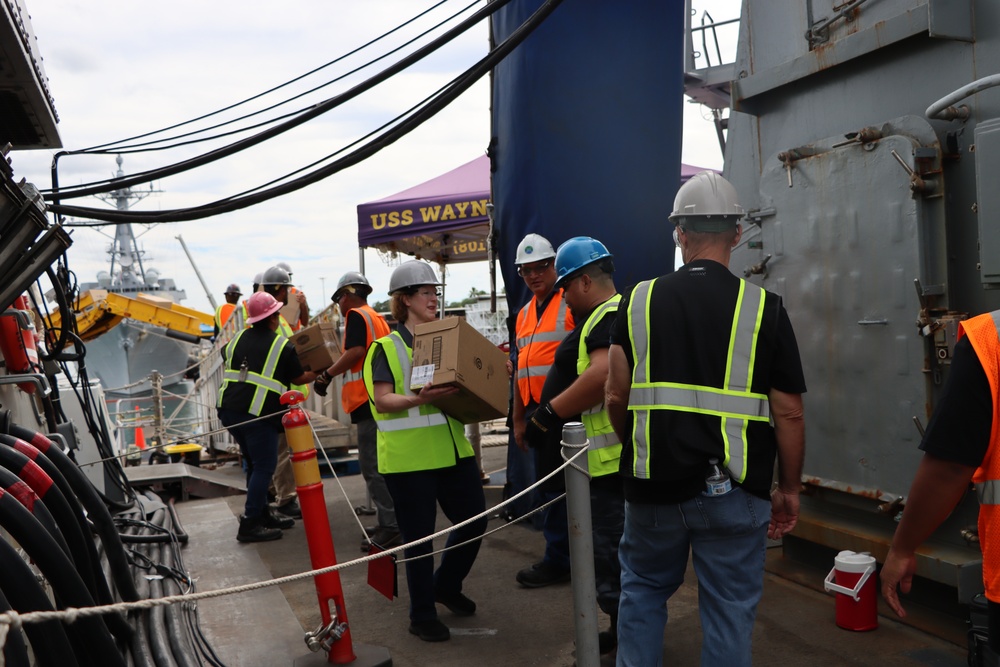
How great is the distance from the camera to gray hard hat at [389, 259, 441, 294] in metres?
4.79

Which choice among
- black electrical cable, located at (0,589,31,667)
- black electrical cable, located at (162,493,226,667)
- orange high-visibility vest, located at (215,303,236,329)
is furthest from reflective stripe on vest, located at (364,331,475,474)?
orange high-visibility vest, located at (215,303,236,329)

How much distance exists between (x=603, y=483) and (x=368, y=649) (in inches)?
56.4

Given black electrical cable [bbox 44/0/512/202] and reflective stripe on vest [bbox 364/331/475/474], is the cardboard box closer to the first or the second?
reflective stripe on vest [bbox 364/331/475/474]

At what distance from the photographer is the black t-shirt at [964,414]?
212cm

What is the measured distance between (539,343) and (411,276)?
0.89 meters

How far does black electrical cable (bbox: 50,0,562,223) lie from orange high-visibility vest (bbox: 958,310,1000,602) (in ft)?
9.79

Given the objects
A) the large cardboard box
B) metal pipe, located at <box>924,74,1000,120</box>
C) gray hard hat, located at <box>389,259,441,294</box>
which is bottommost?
the large cardboard box

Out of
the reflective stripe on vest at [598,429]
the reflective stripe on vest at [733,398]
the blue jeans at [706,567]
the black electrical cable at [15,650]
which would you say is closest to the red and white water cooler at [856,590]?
the reflective stripe on vest at [598,429]

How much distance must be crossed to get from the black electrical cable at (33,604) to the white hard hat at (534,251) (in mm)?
3339

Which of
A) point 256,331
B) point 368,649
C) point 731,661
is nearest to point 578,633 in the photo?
point 731,661

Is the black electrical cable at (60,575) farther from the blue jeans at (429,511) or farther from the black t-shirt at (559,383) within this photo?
the black t-shirt at (559,383)

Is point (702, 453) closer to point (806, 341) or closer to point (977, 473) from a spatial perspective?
point (977, 473)

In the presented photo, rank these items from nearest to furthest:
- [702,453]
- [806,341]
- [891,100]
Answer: [702,453] < [891,100] < [806,341]

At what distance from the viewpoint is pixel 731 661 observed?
9.36ft
